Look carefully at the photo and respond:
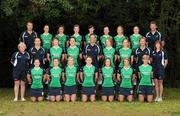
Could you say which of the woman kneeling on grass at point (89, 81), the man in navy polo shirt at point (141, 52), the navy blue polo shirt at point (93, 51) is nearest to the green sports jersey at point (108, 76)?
the woman kneeling on grass at point (89, 81)

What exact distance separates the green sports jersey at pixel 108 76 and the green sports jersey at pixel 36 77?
1956 mm

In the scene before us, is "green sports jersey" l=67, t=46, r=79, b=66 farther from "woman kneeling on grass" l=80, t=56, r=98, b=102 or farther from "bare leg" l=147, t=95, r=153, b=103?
"bare leg" l=147, t=95, r=153, b=103

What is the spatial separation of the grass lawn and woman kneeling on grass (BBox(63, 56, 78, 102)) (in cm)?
53

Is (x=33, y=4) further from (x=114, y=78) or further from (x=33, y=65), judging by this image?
(x=114, y=78)

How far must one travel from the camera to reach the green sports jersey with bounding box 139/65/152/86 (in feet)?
54.3

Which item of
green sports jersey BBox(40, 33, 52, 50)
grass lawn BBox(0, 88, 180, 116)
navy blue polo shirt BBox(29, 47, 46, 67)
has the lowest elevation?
grass lawn BBox(0, 88, 180, 116)

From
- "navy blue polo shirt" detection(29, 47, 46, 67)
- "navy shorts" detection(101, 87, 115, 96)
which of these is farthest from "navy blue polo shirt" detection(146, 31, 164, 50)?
"navy blue polo shirt" detection(29, 47, 46, 67)

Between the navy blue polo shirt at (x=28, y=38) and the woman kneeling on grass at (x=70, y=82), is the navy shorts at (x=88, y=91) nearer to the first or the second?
the woman kneeling on grass at (x=70, y=82)

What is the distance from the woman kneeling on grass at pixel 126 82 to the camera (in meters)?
16.7

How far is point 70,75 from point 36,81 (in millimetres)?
1087

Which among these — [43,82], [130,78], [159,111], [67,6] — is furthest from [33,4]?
[159,111]

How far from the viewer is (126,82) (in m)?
16.8

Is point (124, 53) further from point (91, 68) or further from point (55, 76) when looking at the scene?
point (55, 76)

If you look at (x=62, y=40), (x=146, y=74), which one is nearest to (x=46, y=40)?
(x=62, y=40)
